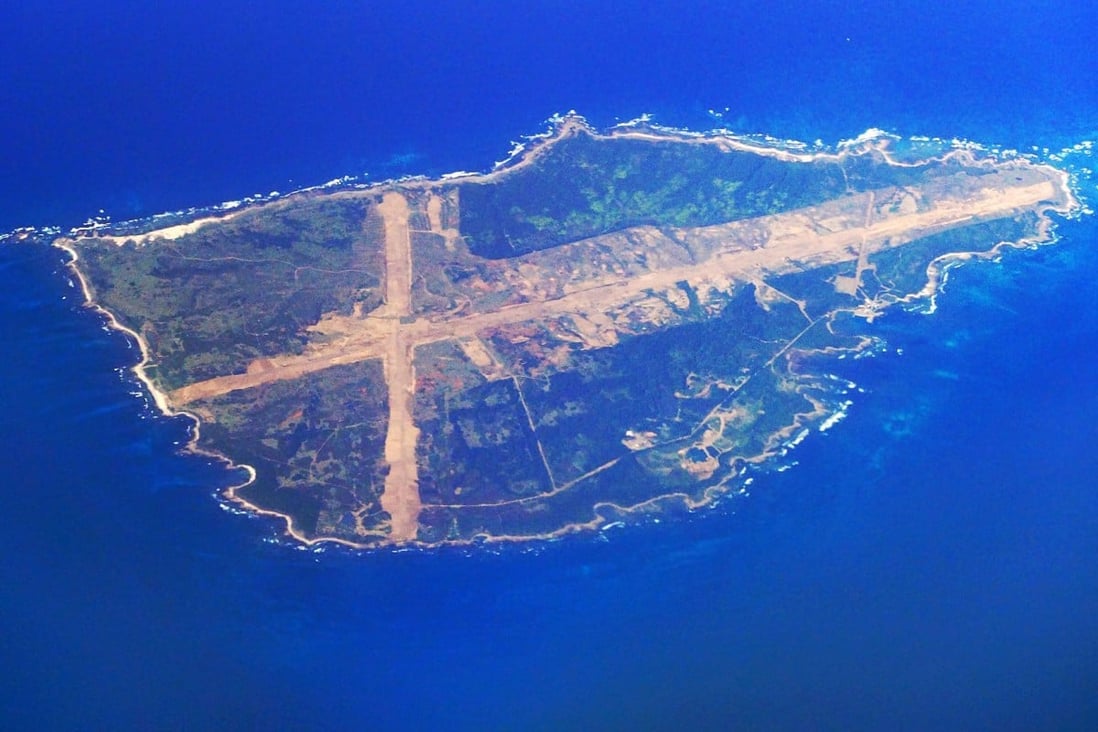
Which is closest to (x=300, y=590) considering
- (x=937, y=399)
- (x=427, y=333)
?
(x=427, y=333)

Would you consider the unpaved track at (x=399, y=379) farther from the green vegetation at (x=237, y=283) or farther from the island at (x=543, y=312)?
the green vegetation at (x=237, y=283)

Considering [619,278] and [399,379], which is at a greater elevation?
[619,278]

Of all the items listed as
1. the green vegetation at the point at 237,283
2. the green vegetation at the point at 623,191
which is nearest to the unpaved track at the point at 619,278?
the green vegetation at the point at 237,283

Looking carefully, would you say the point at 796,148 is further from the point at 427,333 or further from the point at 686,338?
the point at 427,333

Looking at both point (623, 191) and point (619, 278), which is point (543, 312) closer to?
point (619, 278)

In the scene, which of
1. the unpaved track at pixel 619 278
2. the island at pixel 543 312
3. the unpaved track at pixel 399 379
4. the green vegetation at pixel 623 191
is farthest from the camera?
the green vegetation at pixel 623 191

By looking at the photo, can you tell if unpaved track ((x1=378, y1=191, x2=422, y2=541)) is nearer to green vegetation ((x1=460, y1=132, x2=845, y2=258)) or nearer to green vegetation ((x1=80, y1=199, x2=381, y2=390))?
green vegetation ((x1=80, y1=199, x2=381, y2=390))

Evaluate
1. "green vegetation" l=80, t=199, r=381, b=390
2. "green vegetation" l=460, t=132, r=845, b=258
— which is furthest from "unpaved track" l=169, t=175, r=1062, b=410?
"green vegetation" l=460, t=132, r=845, b=258

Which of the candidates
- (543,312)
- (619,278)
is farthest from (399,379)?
(619,278)

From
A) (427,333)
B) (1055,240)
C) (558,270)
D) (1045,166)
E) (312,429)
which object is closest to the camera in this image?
(312,429)
